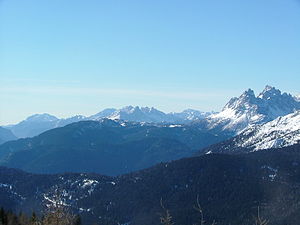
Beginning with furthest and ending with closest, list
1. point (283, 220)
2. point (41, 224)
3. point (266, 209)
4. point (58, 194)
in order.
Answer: point (266, 209)
point (283, 220)
point (41, 224)
point (58, 194)

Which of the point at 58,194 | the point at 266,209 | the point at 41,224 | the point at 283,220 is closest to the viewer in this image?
the point at 58,194

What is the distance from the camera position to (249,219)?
616 feet

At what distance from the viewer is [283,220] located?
184500 mm

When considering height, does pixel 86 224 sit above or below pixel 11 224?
below

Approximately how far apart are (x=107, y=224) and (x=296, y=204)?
266ft

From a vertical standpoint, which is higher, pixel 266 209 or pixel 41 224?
pixel 41 224

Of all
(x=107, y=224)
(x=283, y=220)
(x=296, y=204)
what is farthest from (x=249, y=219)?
(x=107, y=224)

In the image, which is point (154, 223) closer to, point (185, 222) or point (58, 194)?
point (185, 222)

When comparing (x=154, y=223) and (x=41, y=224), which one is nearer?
(x=41, y=224)

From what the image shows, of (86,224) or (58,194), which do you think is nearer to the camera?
(58,194)

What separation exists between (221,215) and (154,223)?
2892 centimetres

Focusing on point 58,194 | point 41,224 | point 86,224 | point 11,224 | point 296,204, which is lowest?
point 86,224

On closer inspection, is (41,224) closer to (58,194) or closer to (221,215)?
(58,194)

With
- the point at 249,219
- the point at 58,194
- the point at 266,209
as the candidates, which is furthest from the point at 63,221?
the point at 266,209
